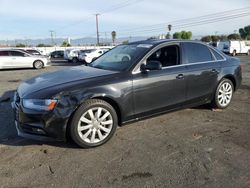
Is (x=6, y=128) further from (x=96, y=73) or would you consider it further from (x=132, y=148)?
(x=132, y=148)

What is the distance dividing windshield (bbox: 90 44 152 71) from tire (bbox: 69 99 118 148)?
2.68ft

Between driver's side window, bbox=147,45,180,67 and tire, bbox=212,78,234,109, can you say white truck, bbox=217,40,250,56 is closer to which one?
tire, bbox=212,78,234,109

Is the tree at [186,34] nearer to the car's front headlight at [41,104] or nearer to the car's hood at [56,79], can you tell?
the car's hood at [56,79]

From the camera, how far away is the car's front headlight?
3.58 m

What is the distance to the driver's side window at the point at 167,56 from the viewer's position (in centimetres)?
468

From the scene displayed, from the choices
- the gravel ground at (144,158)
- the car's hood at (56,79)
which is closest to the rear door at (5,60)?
the gravel ground at (144,158)

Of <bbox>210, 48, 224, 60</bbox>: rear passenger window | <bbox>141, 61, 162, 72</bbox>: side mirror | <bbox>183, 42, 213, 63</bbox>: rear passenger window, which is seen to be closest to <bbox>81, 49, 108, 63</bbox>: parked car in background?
<bbox>210, 48, 224, 60</bbox>: rear passenger window

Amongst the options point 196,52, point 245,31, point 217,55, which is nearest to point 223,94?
point 217,55

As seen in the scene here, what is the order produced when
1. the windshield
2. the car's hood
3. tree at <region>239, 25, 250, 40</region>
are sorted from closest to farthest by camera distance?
1. the car's hood
2. the windshield
3. tree at <region>239, 25, 250, 40</region>

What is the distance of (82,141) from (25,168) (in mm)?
854

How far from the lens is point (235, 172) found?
3180 millimetres

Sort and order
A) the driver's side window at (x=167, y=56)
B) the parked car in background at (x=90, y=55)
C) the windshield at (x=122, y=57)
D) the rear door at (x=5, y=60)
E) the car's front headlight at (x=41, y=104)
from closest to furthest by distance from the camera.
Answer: the car's front headlight at (x=41, y=104) < the windshield at (x=122, y=57) < the driver's side window at (x=167, y=56) < the rear door at (x=5, y=60) < the parked car in background at (x=90, y=55)

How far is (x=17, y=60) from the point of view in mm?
17406

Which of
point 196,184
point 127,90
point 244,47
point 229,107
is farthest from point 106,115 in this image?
point 244,47
